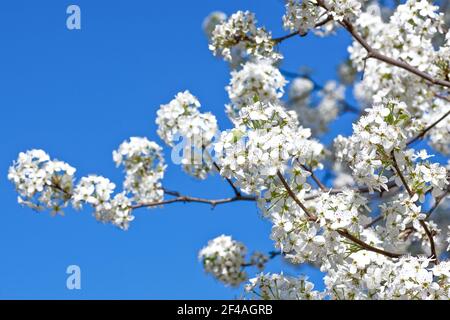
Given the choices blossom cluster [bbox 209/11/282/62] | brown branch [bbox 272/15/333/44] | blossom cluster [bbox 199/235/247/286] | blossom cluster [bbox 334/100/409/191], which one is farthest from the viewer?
blossom cluster [bbox 199/235/247/286]

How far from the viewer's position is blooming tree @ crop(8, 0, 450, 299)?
4.48 metres

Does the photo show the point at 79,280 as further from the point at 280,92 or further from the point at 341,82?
the point at 341,82

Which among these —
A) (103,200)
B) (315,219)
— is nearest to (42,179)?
(103,200)

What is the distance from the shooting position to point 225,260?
870cm

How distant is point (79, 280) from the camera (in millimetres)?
7461

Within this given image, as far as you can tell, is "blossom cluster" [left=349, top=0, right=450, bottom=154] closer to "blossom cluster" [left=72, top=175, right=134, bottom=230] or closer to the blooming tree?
the blooming tree

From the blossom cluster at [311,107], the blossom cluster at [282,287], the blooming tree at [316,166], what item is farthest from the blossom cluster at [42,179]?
the blossom cluster at [311,107]

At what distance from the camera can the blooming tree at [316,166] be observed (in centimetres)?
448

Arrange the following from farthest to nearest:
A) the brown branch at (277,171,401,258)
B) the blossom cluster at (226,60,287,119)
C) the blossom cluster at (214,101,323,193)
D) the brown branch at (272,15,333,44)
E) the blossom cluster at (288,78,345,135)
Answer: the blossom cluster at (288,78,345,135) → the blossom cluster at (226,60,287,119) → the brown branch at (272,15,333,44) → the brown branch at (277,171,401,258) → the blossom cluster at (214,101,323,193)

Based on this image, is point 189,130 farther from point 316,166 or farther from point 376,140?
point 376,140

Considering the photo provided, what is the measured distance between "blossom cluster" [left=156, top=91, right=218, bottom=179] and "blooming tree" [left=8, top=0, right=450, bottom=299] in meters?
0.01

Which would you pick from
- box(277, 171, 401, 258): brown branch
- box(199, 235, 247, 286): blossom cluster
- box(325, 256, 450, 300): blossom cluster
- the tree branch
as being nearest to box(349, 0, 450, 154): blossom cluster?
the tree branch
